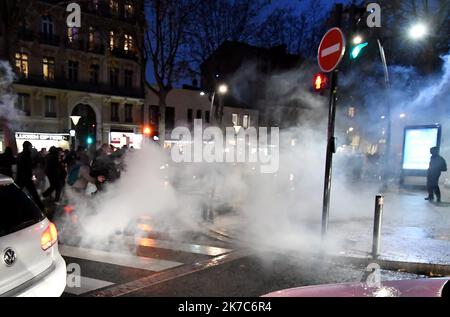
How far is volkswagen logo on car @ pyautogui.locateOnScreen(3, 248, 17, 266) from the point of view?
2.71 meters

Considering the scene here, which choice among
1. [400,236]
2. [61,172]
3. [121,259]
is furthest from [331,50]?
[61,172]

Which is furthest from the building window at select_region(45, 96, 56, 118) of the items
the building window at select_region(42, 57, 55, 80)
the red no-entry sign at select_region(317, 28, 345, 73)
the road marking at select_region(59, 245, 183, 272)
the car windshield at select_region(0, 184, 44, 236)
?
the car windshield at select_region(0, 184, 44, 236)

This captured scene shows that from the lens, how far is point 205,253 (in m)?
5.75

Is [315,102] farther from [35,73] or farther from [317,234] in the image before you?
[35,73]

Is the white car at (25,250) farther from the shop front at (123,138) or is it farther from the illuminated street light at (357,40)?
the shop front at (123,138)

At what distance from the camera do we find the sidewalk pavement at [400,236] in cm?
517

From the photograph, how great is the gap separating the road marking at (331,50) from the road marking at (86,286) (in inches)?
176

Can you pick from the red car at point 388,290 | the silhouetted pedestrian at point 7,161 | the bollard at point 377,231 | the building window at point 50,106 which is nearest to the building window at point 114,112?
the building window at point 50,106

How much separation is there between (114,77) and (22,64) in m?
7.70

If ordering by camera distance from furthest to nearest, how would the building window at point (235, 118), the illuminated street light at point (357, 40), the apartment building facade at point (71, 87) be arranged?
the building window at point (235, 118)
the apartment building facade at point (71, 87)
the illuminated street light at point (357, 40)

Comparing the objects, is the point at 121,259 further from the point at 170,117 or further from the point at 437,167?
the point at 170,117

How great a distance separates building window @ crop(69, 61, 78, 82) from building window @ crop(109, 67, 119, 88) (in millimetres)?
3076

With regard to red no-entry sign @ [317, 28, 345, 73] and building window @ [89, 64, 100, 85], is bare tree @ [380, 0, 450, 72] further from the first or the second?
building window @ [89, 64, 100, 85]
